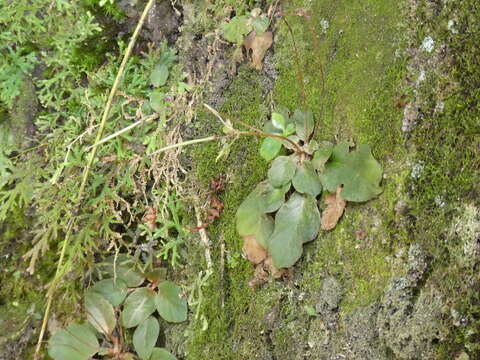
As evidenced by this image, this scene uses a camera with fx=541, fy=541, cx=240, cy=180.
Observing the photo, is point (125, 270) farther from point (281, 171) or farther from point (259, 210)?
point (281, 171)

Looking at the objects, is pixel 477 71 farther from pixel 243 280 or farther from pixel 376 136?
pixel 243 280

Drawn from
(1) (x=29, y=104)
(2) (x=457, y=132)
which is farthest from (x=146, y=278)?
(2) (x=457, y=132)

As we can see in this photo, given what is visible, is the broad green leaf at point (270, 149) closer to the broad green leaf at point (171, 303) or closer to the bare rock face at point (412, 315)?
the bare rock face at point (412, 315)

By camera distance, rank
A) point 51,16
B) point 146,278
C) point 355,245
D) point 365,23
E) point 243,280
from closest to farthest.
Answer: point 355,245 < point 365,23 < point 243,280 < point 146,278 < point 51,16

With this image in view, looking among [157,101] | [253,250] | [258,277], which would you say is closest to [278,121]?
[253,250]

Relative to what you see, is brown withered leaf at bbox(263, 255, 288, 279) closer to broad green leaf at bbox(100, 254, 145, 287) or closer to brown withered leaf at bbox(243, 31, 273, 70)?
broad green leaf at bbox(100, 254, 145, 287)

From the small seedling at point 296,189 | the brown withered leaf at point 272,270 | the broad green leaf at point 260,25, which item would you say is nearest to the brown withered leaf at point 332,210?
the small seedling at point 296,189

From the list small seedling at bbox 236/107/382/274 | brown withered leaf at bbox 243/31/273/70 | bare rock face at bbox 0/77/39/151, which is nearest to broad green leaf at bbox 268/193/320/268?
small seedling at bbox 236/107/382/274

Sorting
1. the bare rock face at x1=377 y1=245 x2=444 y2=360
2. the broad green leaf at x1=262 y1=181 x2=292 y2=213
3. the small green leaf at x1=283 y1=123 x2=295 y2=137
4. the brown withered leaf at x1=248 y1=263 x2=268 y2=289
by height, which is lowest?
the brown withered leaf at x1=248 y1=263 x2=268 y2=289
